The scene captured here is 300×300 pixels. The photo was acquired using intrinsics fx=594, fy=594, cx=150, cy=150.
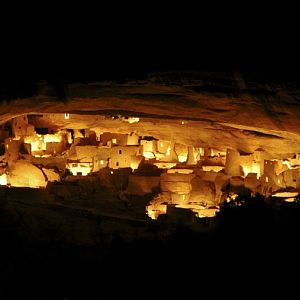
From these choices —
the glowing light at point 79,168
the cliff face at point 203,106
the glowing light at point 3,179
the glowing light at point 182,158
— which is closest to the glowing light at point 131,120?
the cliff face at point 203,106

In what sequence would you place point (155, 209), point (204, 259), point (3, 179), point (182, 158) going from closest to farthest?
point (204, 259), point (155, 209), point (3, 179), point (182, 158)

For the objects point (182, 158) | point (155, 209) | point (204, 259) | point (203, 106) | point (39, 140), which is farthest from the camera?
point (182, 158)

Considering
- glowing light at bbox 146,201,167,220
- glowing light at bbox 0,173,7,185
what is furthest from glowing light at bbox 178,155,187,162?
glowing light at bbox 0,173,7,185

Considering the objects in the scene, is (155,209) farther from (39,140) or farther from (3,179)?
(39,140)

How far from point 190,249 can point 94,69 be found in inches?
184

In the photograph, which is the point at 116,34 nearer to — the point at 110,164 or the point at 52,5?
the point at 52,5

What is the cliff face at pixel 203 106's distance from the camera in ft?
35.9

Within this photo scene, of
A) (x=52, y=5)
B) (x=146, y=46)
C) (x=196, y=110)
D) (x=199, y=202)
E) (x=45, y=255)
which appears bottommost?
(x=45, y=255)

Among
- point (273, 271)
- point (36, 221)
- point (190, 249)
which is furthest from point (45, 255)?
point (273, 271)

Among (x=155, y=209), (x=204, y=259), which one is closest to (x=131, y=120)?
(x=155, y=209)

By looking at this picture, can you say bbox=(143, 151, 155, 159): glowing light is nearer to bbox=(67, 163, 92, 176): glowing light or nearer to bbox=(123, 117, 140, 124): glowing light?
bbox=(123, 117, 140, 124): glowing light

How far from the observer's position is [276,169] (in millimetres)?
14570

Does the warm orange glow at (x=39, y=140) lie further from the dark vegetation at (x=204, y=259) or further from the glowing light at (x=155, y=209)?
the dark vegetation at (x=204, y=259)

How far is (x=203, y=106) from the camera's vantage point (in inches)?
478
